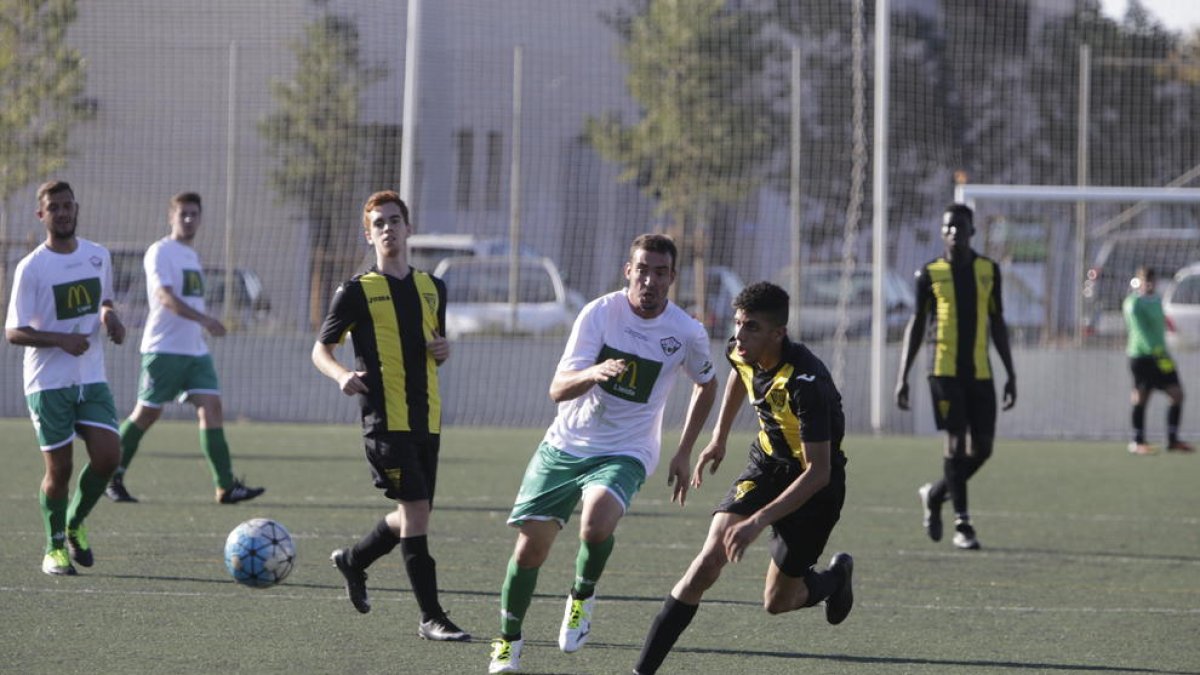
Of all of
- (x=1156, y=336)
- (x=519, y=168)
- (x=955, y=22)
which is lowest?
(x=1156, y=336)

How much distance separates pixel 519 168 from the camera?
61.6 feet

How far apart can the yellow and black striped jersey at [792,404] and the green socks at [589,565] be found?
2.40ft

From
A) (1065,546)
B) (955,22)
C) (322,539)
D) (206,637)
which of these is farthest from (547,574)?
(955,22)

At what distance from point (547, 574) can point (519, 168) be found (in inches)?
418

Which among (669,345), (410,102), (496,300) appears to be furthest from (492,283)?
(669,345)

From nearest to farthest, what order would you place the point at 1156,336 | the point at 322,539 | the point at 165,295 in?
the point at 322,539 < the point at 165,295 < the point at 1156,336

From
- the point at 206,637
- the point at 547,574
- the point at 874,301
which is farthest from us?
the point at 874,301

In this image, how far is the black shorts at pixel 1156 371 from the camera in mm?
16422

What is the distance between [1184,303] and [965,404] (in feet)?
39.8

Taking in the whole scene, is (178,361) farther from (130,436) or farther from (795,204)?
(795,204)

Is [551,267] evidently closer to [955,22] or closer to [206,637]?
[955,22]

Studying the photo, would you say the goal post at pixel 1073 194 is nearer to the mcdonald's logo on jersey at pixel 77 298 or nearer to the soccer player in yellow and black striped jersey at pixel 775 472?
the mcdonald's logo on jersey at pixel 77 298

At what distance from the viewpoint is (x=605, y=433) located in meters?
6.47

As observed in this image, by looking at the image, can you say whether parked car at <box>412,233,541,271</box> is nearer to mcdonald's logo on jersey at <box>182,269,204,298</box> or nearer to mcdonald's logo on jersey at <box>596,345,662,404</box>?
mcdonald's logo on jersey at <box>182,269,204,298</box>
